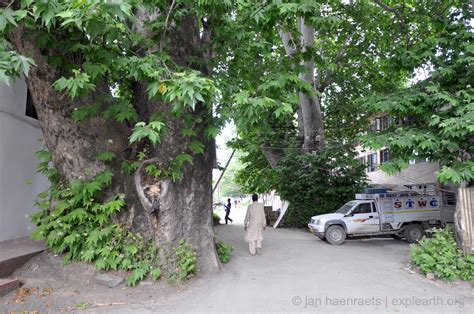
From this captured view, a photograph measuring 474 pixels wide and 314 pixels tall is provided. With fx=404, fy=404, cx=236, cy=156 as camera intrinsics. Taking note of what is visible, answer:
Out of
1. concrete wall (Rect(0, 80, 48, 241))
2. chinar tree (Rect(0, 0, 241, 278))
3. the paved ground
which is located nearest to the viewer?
the paved ground

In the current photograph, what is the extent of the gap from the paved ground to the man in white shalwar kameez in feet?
2.48

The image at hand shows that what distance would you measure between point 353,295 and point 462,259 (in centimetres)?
313

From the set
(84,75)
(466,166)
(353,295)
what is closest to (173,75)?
(84,75)

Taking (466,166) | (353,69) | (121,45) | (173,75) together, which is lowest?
(466,166)

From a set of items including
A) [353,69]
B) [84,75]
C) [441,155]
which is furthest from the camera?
[353,69]

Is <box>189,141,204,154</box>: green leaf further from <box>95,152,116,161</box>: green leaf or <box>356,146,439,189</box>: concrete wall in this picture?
<box>356,146,439,189</box>: concrete wall

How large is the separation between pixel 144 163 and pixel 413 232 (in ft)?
36.5

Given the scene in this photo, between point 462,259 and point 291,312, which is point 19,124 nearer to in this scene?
point 291,312

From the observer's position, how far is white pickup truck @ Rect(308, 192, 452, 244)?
575 inches

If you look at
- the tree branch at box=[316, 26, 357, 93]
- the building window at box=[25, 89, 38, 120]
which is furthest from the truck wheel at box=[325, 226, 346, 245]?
the building window at box=[25, 89, 38, 120]

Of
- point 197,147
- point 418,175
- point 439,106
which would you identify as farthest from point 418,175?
point 197,147

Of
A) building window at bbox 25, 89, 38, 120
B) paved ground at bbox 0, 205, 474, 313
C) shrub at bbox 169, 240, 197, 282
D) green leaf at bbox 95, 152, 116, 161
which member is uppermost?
building window at bbox 25, 89, 38, 120

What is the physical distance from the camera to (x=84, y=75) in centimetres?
565

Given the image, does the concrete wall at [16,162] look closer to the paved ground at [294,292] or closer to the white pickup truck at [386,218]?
the paved ground at [294,292]
